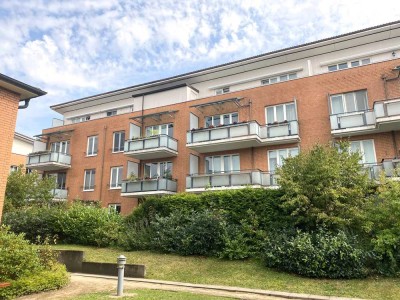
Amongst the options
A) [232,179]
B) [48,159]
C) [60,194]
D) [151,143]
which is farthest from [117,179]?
[232,179]

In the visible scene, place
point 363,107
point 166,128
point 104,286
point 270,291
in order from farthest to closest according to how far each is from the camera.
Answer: point 166,128 < point 363,107 < point 104,286 < point 270,291

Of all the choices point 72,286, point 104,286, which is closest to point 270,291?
point 104,286

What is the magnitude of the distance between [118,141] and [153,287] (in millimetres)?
21984

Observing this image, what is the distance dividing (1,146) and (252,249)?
33.3 ft

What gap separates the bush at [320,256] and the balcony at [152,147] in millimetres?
15670

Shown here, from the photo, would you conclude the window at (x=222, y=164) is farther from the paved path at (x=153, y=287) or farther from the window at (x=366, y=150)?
the paved path at (x=153, y=287)

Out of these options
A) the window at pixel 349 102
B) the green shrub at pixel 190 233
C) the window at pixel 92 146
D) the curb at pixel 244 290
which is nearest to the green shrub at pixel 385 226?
the curb at pixel 244 290

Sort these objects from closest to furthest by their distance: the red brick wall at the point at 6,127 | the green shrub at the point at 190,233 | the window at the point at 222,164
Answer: the red brick wall at the point at 6,127, the green shrub at the point at 190,233, the window at the point at 222,164

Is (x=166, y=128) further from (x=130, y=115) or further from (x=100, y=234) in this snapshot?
(x=100, y=234)

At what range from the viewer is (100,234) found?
59.9 feet

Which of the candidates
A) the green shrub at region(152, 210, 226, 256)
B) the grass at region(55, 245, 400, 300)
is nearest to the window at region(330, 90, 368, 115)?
the green shrub at region(152, 210, 226, 256)

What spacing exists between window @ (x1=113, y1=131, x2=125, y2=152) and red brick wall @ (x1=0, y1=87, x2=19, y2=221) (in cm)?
1952

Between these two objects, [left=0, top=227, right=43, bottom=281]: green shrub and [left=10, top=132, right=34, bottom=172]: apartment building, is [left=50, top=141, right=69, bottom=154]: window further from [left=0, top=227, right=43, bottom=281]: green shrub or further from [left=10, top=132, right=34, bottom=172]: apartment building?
[left=0, top=227, right=43, bottom=281]: green shrub

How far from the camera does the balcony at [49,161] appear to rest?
32125 mm
